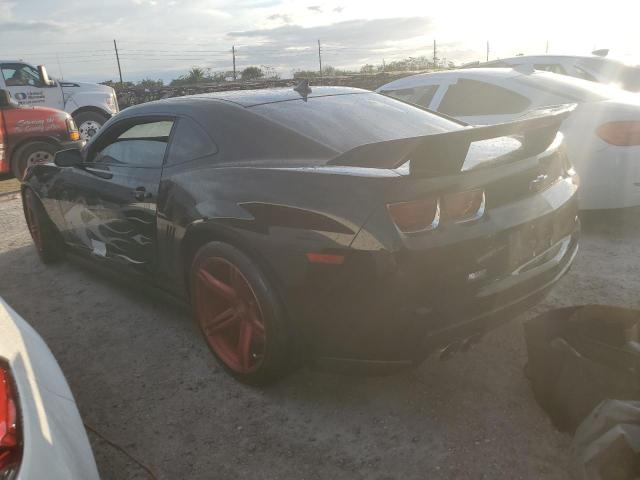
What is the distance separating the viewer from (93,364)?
313 cm

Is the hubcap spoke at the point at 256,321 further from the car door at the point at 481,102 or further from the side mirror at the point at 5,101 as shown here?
the side mirror at the point at 5,101

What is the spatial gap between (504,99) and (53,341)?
411 cm

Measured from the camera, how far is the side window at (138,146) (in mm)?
3281

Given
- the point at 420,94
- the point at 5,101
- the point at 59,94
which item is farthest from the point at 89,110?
the point at 420,94

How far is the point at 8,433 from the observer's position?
1225mm

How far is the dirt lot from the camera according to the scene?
2219 millimetres

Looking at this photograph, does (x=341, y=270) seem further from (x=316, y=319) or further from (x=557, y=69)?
(x=557, y=69)

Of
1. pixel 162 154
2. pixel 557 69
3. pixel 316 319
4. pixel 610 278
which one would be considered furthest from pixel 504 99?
pixel 316 319

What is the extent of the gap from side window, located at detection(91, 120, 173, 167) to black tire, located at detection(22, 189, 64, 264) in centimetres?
97

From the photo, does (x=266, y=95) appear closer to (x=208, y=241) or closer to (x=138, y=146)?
(x=138, y=146)

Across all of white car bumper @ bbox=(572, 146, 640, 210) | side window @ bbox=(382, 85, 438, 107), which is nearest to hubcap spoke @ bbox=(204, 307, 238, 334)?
white car bumper @ bbox=(572, 146, 640, 210)

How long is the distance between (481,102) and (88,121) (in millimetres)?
10200

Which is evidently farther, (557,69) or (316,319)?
(557,69)

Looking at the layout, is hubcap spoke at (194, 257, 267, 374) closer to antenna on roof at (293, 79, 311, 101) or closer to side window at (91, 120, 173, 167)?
side window at (91, 120, 173, 167)
